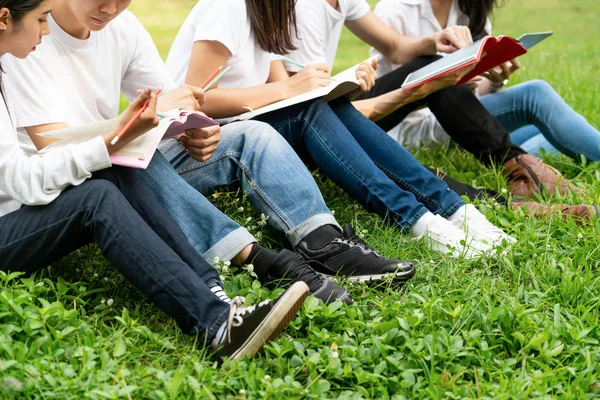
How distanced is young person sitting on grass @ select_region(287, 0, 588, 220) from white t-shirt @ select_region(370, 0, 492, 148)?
0.54ft

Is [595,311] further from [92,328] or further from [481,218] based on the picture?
[92,328]

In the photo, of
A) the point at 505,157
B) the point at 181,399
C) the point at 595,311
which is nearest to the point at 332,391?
the point at 181,399

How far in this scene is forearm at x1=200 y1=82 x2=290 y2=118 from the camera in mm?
3113

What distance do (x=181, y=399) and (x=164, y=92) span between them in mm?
1263

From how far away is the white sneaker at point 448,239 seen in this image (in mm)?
2986

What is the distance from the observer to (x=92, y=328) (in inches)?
95.3

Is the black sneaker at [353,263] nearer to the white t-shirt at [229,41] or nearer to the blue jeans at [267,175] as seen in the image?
the blue jeans at [267,175]

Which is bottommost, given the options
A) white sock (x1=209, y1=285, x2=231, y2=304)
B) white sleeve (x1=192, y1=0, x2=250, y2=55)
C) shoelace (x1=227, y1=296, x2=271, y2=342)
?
white sock (x1=209, y1=285, x2=231, y2=304)

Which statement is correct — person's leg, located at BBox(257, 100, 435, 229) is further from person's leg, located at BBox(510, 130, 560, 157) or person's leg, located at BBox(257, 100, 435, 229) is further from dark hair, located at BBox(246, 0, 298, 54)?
person's leg, located at BBox(510, 130, 560, 157)

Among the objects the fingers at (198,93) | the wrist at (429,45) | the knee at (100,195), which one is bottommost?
the knee at (100,195)

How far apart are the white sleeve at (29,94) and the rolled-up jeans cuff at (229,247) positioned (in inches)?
25.1

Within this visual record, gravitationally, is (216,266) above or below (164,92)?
below

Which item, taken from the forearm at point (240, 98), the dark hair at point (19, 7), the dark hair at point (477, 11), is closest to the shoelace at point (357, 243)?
the forearm at point (240, 98)

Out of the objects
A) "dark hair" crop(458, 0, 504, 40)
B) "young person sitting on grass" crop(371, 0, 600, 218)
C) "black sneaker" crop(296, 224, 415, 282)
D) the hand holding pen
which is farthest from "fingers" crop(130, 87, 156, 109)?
"dark hair" crop(458, 0, 504, 40)
